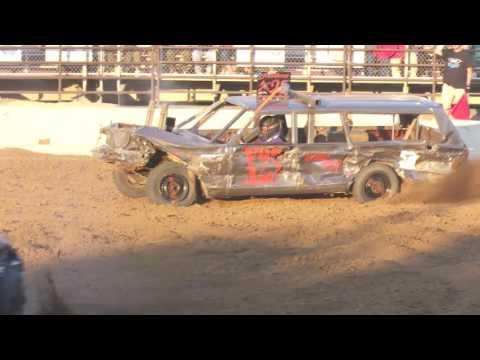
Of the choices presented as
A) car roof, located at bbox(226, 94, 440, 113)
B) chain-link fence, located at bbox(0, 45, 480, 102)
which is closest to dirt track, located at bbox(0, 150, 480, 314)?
car roof, located at bbox(226, 94, 440, 113)

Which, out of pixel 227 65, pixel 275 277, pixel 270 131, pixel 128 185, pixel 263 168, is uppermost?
pixel 227 65

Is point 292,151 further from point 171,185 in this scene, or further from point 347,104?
point 171,185

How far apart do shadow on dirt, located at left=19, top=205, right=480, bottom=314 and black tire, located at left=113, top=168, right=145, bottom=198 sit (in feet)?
8.26

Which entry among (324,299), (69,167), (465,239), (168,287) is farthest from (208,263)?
(69,167)

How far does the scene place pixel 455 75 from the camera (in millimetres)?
18797

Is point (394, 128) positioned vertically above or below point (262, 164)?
above

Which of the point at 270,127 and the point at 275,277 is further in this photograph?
the point at 270,127

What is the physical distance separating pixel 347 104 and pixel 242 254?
144 inches

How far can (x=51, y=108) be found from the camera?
1748cm

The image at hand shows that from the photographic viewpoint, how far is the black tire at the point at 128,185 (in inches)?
476

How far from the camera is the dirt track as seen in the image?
285 inches

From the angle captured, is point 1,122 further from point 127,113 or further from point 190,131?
point 190,131

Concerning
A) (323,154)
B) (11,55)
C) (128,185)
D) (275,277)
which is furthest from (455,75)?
(275,277)

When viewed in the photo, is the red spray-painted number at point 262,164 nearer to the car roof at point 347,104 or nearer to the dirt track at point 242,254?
the dirt track at point 242,254
